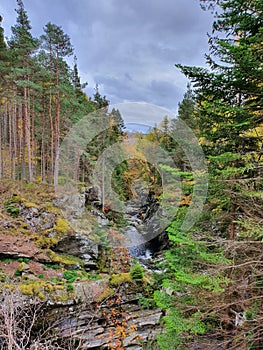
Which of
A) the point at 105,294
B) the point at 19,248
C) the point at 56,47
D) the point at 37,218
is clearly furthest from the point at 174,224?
the point at 56,47

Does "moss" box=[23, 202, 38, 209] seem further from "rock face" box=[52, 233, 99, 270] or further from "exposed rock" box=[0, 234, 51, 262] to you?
"rock face" box=[52, 233, 99, 270]

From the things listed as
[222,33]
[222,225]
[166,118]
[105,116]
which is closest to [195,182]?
[222,225]

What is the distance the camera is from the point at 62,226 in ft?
36.7

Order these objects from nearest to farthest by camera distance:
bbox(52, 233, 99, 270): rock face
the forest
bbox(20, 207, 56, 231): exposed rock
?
1. the forest
2. bbox(52, 233, 99, 270): rock face
3. bbox(20, 207, 56, 231): exposed rock

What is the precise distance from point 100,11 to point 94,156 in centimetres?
1165

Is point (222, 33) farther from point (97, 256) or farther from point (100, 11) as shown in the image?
point (97, 256)

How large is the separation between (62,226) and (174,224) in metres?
8.01

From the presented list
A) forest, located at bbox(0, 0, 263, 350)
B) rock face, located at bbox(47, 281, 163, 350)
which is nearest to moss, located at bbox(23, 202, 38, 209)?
forest, located at bbox(0, 0, 263, 350)

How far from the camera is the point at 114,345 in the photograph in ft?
22.7

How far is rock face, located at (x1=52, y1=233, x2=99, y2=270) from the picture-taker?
34.7 feet

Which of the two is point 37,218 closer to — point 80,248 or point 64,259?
point 64,259

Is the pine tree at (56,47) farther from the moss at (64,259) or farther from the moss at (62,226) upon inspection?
the moss at (64,259)

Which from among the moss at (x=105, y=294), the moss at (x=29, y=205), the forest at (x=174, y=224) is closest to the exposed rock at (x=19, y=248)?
the forest at (x=174, y=224)

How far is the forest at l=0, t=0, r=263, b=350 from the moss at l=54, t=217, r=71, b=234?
0.05 metres
